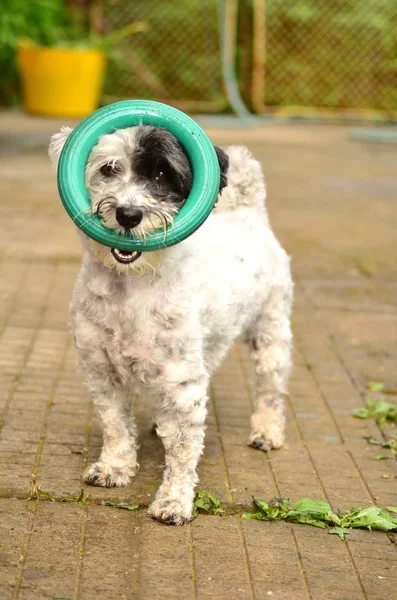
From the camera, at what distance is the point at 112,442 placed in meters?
4.67

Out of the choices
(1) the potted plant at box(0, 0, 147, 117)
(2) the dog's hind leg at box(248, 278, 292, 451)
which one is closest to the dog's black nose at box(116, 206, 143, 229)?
(2) the dog's hind leg at box(248, 278, 292, 451)

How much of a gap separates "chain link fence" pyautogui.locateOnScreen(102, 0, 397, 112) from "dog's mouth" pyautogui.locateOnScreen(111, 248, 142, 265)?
1541 centimetres

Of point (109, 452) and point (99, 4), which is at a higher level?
point (109, 452)

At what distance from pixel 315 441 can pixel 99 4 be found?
15.2 metres

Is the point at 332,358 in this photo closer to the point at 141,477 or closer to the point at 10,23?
the point at 141,477

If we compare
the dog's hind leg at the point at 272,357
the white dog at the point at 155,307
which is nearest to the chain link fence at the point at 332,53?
the dog's hind leg at the point at 272,357

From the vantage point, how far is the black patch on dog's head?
13.3 feet

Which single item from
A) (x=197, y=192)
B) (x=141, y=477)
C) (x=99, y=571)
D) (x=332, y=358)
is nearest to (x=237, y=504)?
(x=141, y=477)

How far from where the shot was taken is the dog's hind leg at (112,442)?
4598mm

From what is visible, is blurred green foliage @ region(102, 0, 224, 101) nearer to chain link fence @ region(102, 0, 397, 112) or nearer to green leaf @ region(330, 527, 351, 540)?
chain link fence @ region(102, 0, 397, 112)

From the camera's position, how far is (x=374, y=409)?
5922 millimetres

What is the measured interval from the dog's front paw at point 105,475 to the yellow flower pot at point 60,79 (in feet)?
43.9

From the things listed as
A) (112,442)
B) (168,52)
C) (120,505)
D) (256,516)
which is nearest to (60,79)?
(168,52)

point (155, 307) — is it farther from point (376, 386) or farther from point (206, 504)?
point (376, 386)
